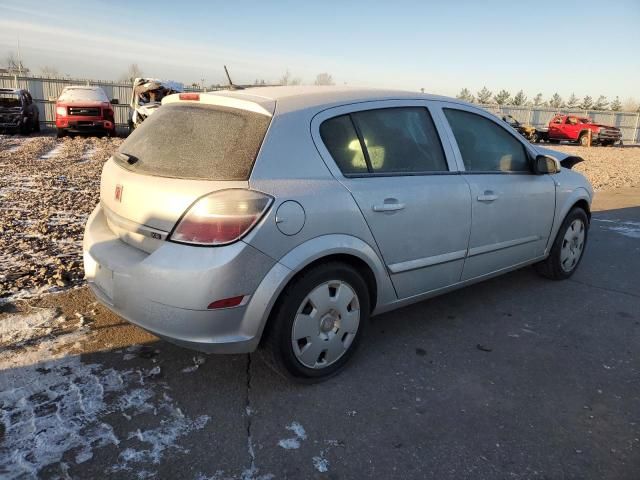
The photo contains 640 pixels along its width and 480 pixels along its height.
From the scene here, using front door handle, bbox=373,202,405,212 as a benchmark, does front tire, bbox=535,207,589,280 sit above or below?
below

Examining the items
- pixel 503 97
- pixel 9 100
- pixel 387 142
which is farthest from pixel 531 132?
pixel 503 97

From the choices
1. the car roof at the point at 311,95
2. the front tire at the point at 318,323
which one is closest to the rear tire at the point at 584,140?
the car roof at the point at 311,95

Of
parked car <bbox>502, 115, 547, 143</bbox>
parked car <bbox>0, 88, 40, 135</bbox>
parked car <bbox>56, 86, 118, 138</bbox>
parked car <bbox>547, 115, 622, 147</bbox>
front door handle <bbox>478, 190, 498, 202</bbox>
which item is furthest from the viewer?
parked car <bbox>547, 115, 622, 147</bbox>

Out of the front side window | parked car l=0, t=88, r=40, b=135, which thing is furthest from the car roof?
parked car l=0, t=88, r=40, b=135

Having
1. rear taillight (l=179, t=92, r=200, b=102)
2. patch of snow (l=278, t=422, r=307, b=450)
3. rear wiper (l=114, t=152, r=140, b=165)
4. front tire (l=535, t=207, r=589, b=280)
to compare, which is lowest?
patch of snow (l=278, t=422, r=307, b=450)

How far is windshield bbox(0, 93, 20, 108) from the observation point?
17516 mm

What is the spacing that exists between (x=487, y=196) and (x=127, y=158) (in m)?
2.47

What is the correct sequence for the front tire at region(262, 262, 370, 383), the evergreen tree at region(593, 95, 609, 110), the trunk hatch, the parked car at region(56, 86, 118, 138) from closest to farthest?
the trunk hatch, the front tire at region(262, 262, 370, 383), the parked car at region(56, 86, 118, 138), the evergreen tree at region(593, 95, 609, 110)

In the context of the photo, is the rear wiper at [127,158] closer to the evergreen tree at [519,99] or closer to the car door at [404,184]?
the car door at [404,184]

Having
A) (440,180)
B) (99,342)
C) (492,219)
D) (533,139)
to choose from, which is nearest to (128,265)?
(99,342)

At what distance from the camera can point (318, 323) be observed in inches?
115

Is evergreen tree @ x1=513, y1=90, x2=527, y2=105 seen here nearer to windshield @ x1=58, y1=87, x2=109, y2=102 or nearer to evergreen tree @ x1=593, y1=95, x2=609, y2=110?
evergreen tree @ x1=593, y1=95, x2=609, y2=110

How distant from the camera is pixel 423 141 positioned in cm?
354

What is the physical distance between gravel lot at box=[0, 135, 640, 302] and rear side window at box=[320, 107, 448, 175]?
8.60 feet
